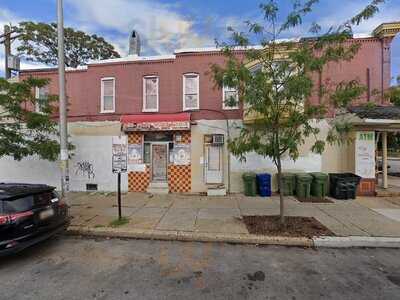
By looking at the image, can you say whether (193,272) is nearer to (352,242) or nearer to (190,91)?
(352,242)

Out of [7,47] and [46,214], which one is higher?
[7,47]

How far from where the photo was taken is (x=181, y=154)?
1235 cm

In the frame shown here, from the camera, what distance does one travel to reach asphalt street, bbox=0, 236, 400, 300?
13.5ft

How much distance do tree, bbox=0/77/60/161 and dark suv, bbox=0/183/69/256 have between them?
403cm

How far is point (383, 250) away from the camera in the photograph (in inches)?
238

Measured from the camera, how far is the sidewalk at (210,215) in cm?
671

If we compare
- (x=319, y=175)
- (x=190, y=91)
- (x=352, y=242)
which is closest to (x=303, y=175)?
(x=319, y=175)

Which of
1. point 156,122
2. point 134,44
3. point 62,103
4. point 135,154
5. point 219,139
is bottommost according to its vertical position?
point 135,154

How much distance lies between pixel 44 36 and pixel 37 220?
2052cm

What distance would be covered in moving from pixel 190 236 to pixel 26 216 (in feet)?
11.3

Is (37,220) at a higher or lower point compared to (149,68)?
lower

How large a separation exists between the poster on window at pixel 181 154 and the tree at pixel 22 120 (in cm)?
475

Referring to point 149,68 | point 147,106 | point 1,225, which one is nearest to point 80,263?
point 1,225

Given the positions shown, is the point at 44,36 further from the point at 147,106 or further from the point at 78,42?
the point at 147,106
